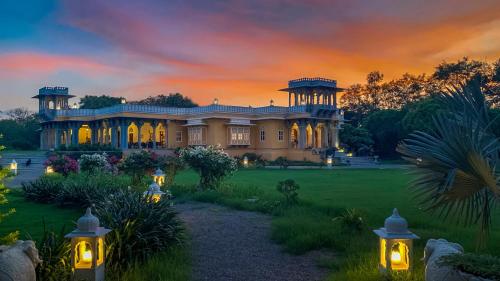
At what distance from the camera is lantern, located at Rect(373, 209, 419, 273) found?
5.04m

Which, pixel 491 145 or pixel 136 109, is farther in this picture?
pixel 136 109

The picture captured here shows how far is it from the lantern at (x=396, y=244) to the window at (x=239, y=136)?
30752 millimetres

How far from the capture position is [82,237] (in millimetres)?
5055

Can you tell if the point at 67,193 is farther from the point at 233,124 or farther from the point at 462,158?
the point at 233,124

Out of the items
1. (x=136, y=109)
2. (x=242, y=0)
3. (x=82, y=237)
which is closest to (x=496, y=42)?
(x=242, y=0)

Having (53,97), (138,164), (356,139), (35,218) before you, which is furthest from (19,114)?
(35,218)

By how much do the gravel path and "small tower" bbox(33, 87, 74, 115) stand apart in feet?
126

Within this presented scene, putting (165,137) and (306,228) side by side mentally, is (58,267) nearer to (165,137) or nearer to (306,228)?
(306,228)

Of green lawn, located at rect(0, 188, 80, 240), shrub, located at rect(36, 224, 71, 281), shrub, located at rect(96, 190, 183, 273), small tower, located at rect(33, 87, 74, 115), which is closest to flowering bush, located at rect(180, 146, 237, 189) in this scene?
green lawn, located at rect(0, 188, 80, 240)

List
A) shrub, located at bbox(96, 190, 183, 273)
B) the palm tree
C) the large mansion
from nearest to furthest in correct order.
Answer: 1. the palm tree
2. shrub, located at bbox(96, 190, 183, 273)
3. the large mansion

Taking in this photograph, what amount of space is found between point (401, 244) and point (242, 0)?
13.3 metres

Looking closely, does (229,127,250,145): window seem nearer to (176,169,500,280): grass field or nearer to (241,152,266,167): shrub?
(241,152,266,167): shrub

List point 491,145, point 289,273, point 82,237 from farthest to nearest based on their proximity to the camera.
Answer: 1. point 289,273
2. point 82,237
3. point 491,145

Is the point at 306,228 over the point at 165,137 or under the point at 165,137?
under
